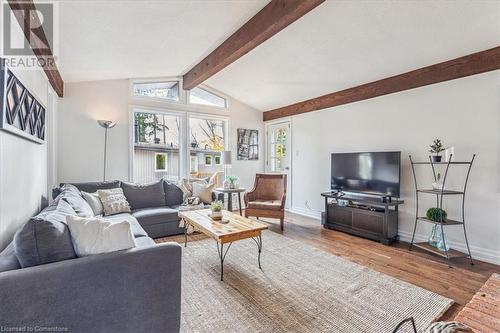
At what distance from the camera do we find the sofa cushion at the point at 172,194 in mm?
4273

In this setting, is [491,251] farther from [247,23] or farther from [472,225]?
[247,23]

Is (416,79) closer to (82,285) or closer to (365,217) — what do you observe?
(365,217)

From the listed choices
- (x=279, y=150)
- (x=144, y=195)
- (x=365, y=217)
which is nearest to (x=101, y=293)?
(x=144, y=195)

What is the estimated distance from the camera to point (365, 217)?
380cm

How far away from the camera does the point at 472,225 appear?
309cm

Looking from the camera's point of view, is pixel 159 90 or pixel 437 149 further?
pixel 159 90

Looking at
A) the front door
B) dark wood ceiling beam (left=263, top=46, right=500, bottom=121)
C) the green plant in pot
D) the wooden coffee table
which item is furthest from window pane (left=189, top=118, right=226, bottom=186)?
the green plant in pot

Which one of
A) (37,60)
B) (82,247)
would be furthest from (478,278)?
(37,60)

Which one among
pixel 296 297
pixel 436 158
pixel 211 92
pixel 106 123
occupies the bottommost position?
pixel 296 297

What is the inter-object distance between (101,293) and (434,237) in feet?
12.5

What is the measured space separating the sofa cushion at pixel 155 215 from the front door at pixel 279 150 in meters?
2.93

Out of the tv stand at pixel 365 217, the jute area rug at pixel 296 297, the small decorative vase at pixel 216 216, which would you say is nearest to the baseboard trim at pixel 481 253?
the tv stand at pixel 365 217

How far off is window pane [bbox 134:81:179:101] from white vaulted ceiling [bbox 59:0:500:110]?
0.51 m

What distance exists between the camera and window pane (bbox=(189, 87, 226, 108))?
544cm
